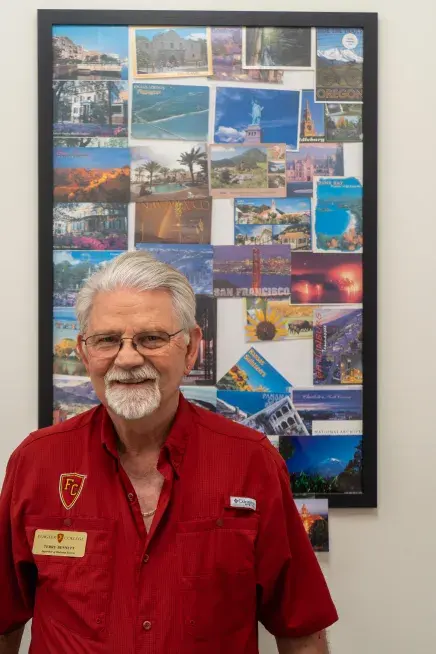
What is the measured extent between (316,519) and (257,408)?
0.34m

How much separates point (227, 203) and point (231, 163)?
107 mm

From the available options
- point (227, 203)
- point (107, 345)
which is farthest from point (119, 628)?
point (227, 203)

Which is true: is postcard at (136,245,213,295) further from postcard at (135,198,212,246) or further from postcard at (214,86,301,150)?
postcard at (214,86,301,150)

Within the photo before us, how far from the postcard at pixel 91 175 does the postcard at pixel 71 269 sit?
14cm

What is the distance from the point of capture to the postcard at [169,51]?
1733 mm

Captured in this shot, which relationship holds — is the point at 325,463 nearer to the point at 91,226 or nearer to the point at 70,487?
the point at 70,487

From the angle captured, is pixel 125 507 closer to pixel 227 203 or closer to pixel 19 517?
pixel 19 517

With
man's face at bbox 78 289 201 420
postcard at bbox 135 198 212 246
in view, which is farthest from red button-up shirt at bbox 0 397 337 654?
postcard at bbox 135 198 212 246

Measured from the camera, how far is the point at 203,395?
176cm

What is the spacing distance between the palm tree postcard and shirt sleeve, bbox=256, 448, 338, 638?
758 millimetres

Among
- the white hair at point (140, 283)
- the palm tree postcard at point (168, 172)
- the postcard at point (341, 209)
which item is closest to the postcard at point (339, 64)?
the postcard at point (341, 209)

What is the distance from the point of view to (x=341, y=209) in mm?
1756

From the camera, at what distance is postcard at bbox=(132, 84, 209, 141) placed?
1.74m

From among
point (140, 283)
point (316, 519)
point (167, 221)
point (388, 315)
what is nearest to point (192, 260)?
point (167, 221)
